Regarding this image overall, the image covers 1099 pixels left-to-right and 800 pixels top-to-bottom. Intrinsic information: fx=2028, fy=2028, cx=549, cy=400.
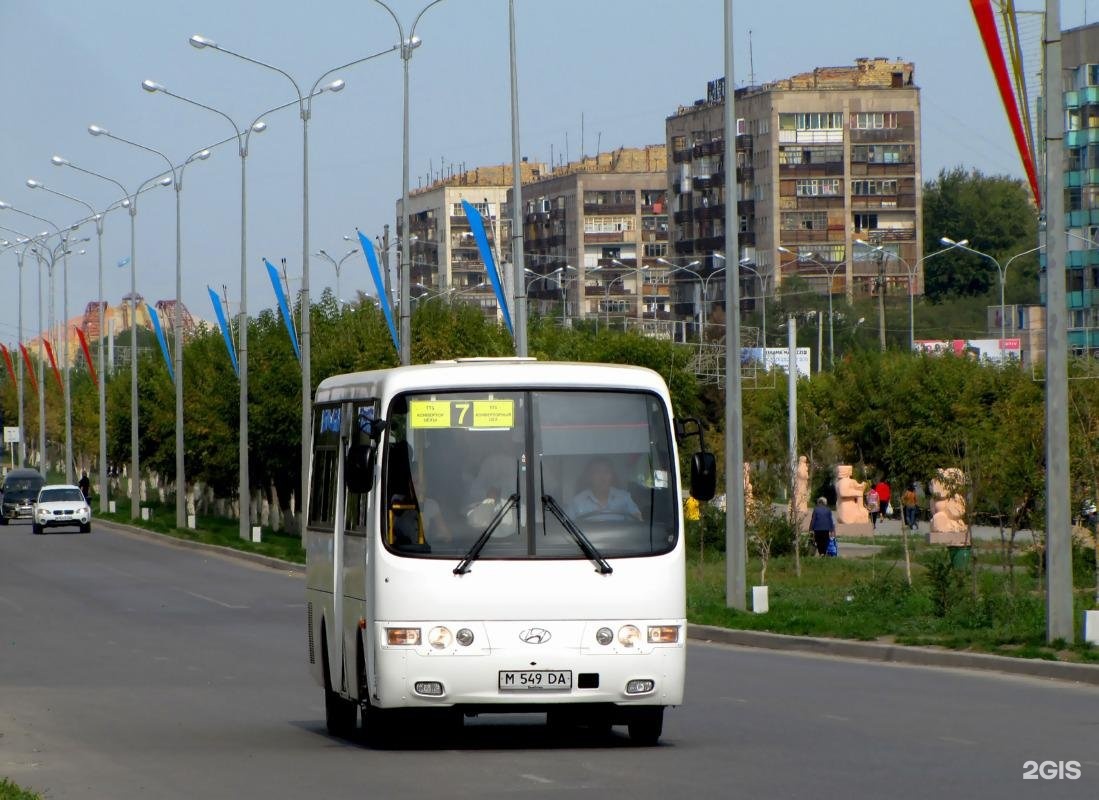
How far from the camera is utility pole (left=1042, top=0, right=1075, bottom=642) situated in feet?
62.0

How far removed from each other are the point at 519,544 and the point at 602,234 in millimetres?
150685

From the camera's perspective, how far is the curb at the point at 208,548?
149 feet

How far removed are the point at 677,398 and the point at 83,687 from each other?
191 ft

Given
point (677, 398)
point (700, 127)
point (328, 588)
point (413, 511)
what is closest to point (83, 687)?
point (328, 588)

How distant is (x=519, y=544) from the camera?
12.5 m

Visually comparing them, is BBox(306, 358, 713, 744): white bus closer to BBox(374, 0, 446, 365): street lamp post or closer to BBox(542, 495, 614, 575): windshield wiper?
BBox(542, 495, 614, 575): windshield wiper

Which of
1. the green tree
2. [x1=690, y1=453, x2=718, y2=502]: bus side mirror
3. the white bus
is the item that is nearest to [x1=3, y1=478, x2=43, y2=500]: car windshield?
the white bus

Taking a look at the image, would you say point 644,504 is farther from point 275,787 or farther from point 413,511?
point 275,787

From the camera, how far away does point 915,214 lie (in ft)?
441

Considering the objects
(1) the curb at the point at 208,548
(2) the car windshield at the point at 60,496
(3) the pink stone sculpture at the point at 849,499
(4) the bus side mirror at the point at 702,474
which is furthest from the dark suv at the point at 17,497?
(4) the bus side mirror at the point at 702,474

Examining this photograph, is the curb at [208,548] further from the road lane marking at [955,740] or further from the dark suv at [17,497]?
the road lane marking at [955,740]

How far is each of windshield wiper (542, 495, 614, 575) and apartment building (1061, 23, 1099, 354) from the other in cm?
8705

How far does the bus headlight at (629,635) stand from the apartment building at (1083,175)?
87.1 m

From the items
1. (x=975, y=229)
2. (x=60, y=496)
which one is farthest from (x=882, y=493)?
(x=975, y=229)
